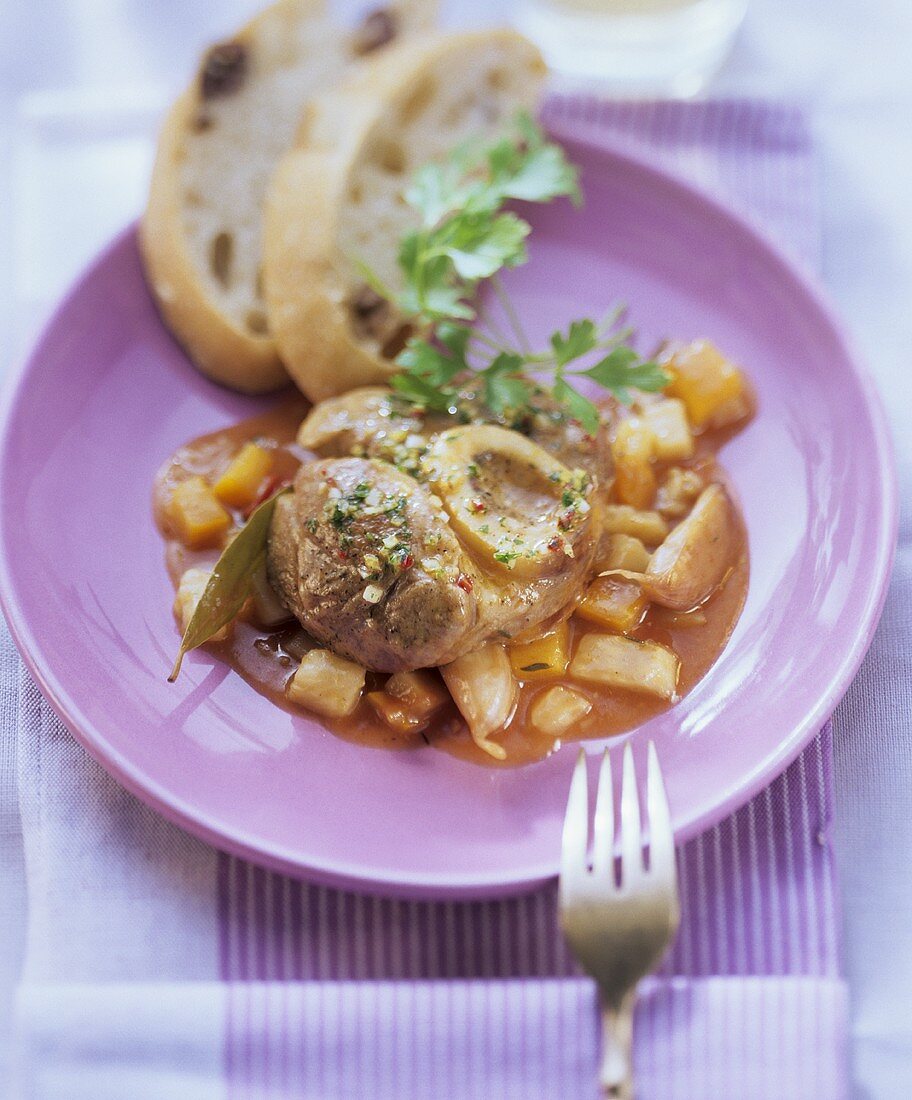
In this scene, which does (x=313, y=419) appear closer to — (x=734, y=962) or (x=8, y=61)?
(x=734, y=962)

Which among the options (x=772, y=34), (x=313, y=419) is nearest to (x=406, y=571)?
(x=313, y=419)

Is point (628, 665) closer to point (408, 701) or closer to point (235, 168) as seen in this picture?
point (408, 701)

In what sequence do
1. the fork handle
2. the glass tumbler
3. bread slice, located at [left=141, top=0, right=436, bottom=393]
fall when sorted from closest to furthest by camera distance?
1. the fork handle
2. bread slice, located at [left=141, top=0, right=436, bottom=393]
3. the glass tumbler

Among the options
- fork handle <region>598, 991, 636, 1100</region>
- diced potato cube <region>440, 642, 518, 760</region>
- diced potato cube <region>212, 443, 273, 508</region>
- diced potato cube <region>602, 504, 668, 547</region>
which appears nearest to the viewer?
fork handle <region>598, 991, 636, 1100</region>

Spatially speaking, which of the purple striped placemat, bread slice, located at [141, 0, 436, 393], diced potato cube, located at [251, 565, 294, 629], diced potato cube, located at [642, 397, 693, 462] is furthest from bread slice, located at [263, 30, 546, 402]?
the purple striped placemat

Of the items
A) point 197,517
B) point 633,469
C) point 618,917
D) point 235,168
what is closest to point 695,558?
point 633,469

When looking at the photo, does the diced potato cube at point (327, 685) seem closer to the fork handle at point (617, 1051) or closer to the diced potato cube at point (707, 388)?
the fork handle at point (617, 1051)

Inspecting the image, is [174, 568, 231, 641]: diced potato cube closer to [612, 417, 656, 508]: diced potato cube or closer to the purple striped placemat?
the purple striped placemat

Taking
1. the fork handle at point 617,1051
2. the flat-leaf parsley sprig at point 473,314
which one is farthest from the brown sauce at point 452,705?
the fork handle at point 617,1051
